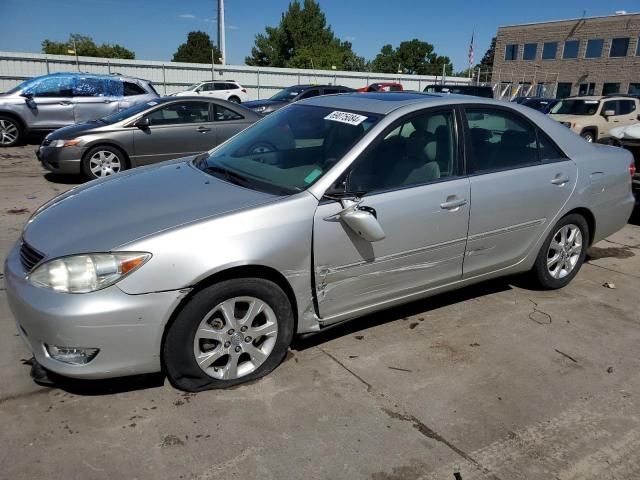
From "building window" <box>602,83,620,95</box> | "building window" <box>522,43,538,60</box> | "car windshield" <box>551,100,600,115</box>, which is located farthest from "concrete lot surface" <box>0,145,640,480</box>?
"building window" <box>522,43,538,60</box>

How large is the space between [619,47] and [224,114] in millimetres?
45358

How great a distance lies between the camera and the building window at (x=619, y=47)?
43.1 metres

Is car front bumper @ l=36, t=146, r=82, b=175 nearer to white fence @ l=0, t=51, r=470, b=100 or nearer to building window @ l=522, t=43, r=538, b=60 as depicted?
white fence @ l=0, t=51, r=470, b=100

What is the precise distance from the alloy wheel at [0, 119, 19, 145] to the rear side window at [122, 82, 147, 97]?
2.55 meters


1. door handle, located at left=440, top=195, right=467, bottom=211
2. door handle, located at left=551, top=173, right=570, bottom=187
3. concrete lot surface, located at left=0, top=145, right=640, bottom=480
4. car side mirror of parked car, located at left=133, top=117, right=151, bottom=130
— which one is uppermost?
car side mirror of parked car, located at left=133, top=117, right=151, bottom=130

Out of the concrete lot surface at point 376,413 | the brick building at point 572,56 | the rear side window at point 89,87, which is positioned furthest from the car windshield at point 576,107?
the brick building at point 572,56

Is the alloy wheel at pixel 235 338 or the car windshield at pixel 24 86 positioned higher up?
the car windshield at pixel 24 86

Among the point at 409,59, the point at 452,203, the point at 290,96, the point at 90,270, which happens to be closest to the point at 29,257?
the point at 90,270

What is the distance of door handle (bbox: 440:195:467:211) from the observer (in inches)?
139

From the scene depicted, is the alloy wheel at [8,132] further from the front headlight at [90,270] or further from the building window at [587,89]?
the building window at [587,89]

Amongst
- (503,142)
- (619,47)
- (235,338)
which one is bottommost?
(235,338)

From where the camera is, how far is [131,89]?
42.0ft

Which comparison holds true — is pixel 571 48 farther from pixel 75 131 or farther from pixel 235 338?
pixel 235 338

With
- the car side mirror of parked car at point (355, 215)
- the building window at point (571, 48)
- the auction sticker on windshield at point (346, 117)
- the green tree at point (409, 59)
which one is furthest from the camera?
the green tree at point (409, 59)
